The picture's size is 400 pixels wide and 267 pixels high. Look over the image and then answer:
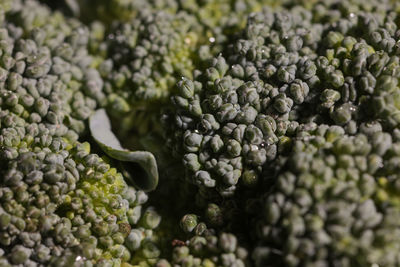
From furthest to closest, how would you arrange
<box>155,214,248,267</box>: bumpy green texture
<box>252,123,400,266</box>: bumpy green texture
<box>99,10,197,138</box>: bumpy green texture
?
1. <box>99,10,197,138</box>: bumpy green texture
2. <box>155,214,248,267</box>: bumpy green texture
3. <box>252,123,400,266</box>: bumpy green texture

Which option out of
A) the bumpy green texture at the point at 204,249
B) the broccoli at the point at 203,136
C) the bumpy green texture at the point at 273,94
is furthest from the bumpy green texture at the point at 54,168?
the bumpy green texture at the point at 273,94

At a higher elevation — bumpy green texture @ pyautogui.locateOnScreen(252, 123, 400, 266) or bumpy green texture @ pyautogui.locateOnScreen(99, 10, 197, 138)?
bumpy green texture @ pyautogui.locateOnScreen(252, 123, 400, 266)

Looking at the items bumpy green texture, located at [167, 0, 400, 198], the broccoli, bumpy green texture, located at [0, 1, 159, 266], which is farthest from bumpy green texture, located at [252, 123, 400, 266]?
bumpy green texture, located at [0, 1, 159, 266]

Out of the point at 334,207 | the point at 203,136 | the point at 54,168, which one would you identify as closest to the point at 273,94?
the point at 203,136

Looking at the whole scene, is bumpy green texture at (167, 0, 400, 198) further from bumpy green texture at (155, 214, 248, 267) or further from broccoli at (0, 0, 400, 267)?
bumpy green texture at (155, 214, 248, 267)

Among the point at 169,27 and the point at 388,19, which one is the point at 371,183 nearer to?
the point at 388,19

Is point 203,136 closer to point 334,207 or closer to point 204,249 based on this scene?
point 204,249
